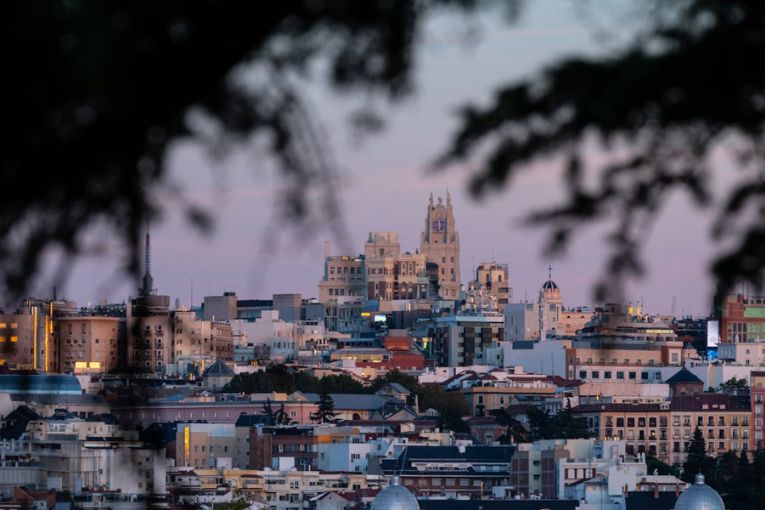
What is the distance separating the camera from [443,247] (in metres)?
190

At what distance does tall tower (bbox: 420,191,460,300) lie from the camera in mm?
186625

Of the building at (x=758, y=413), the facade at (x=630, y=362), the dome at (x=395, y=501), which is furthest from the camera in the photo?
the facade at (x=630, y=362)

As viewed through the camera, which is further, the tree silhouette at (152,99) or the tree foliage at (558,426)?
the tree foliage at (558,426)

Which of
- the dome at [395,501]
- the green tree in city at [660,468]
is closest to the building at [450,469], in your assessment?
the green tree in city at [660,468]

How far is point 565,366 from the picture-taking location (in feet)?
433

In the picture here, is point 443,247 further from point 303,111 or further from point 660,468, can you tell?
point 303,111

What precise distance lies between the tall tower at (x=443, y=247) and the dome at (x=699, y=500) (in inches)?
4377

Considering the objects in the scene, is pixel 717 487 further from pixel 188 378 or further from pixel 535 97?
pixel 535 97

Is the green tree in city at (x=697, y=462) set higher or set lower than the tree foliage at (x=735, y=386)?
lower

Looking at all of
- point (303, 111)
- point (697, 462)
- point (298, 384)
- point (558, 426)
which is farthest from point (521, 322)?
point (303, 111)

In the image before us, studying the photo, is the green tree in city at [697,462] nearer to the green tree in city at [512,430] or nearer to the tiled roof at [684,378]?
the green tree in city at [512,430]

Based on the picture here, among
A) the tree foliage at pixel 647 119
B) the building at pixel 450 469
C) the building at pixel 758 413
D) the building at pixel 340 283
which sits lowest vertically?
the tree foliage at pixel 647 119

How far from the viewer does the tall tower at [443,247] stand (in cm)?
18662

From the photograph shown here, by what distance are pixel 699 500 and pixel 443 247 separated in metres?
117
